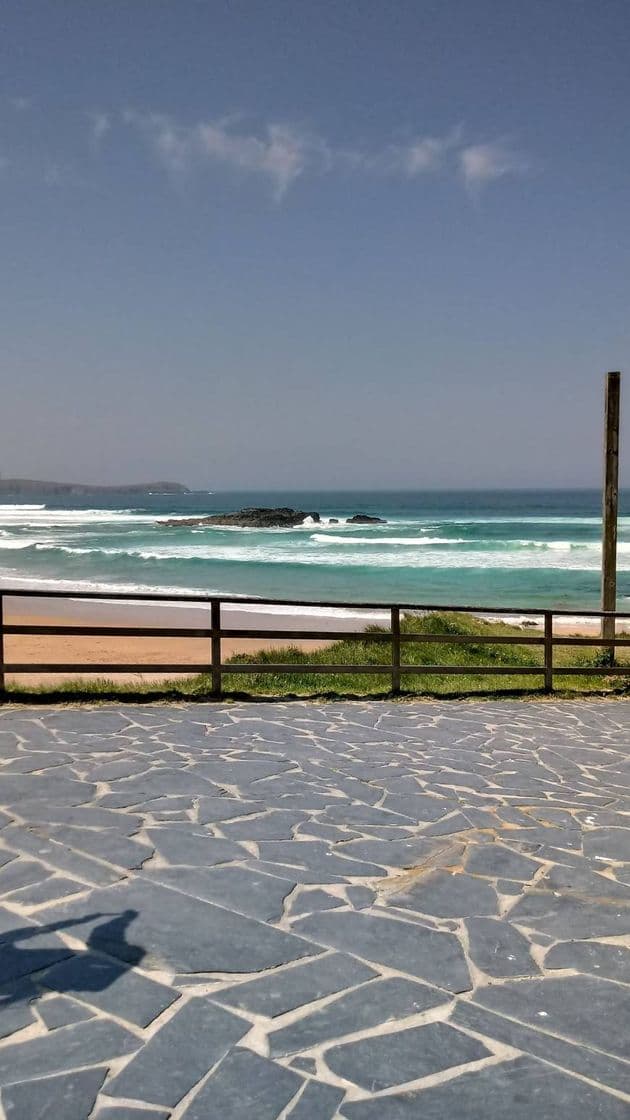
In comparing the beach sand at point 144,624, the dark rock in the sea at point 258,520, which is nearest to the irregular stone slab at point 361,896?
the beach sand at point 144,624

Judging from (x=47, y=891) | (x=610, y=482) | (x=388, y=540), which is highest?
(x=610, y=482)

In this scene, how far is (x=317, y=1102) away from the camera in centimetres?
284

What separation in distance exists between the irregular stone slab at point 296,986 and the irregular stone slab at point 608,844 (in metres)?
2.03

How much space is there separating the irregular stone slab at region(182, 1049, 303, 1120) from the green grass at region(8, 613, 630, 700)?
22.0ft

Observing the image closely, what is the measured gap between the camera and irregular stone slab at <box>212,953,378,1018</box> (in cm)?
339

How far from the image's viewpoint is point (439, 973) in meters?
3.66

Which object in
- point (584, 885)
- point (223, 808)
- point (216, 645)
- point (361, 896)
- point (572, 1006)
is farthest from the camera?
point (216, 645)

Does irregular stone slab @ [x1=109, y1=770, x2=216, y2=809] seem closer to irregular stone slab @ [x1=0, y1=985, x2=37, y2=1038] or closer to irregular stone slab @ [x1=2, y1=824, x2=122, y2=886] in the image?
irregular stone slab @ [x1=2, y1=824, x2=122, y2=886]

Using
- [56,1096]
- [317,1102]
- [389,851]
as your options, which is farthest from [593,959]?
[56,1096]

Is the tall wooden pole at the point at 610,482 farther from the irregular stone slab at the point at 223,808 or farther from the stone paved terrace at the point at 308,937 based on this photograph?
the irregular stone slab at the point at 223,808

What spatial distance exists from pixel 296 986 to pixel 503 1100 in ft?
3.14

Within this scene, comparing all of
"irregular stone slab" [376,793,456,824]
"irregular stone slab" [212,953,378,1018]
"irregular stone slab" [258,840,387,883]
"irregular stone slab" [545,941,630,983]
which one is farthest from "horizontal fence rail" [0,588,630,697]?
"irregular stone slab" [545,941,630,983]

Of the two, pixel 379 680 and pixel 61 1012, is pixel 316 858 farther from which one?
pixel 379 680

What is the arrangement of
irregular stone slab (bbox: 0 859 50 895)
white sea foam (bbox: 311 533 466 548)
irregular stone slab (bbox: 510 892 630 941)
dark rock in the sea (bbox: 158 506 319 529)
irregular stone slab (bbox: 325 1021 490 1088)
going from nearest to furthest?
irregular stone slab (bbox: 325 1021 490 1088), irregular stone slab (bbox: 510 892 630 941), irregular stone slab (bbox: 0 859 50 895), white sea foam (bbox: 311 533 466 548), dark rock in the sea (bbox: 158 506 319 529)
